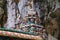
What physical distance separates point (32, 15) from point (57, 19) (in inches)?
14.8

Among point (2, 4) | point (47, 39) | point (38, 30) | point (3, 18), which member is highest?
point (2, 4)

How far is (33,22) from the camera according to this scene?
1.72 metres

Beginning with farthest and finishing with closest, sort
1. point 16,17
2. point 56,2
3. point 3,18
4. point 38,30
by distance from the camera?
point 56,2, point 3,18, point 16,17, point 38,30

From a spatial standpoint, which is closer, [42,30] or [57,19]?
[42,30]

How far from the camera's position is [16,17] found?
6.16 ft

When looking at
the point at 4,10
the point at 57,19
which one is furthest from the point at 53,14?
the point at 4,10

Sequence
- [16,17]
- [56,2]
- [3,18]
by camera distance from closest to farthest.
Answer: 1. [16,17]
2. [3,18]
3. [56,2]

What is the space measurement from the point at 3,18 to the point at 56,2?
26.9 inches

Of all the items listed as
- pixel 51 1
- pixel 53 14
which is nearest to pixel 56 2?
pixel 51 1

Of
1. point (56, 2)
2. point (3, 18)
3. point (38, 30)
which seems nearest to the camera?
point (38, 30)

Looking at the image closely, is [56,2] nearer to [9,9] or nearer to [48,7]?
[48,7]

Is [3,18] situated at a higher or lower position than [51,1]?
lower

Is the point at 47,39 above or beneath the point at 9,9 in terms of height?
beneath

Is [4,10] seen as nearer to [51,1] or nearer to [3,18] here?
[3,18]
